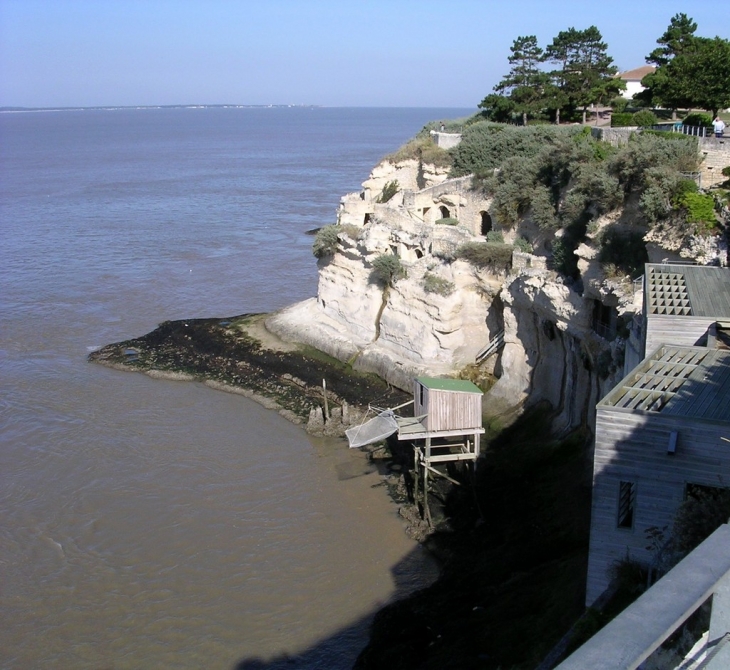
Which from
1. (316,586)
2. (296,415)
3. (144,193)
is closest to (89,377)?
(296,415)

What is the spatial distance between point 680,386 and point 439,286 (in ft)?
42.9

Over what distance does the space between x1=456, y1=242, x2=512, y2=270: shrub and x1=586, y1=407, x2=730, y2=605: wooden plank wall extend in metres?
13.2

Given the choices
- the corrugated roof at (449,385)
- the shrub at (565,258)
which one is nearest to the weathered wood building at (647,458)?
the corrugated roof at (449,385)

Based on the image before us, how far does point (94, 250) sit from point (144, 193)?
22.2m

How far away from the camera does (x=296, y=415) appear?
71.4 ft

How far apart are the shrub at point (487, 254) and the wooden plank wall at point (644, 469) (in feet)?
43.2

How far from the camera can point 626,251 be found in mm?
18281

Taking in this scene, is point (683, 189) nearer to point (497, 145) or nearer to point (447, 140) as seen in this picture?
point (497, 145)

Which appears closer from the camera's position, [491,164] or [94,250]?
[491,164]

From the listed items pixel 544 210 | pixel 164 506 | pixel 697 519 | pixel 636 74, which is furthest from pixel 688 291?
pixel 636 74

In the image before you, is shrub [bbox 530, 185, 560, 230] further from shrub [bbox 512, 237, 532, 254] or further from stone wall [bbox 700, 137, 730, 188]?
stone wall [bbox 700, 137, 730, 188]

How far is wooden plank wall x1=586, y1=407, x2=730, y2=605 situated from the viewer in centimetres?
912

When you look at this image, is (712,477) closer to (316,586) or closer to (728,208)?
(316,586)

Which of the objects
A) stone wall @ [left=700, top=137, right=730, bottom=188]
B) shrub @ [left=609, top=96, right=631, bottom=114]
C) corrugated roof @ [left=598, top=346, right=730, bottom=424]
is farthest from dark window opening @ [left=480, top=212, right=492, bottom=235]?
corrugated roof @ [left=598, top=346, right=730, bottom=424]
